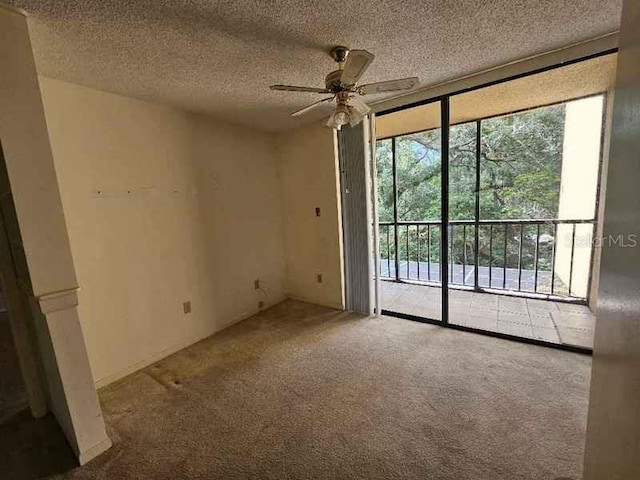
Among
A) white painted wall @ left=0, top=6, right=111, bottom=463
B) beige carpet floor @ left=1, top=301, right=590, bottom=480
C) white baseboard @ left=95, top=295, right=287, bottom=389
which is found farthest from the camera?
white baseboard @ left=95, top=295, right=287, bottom=389

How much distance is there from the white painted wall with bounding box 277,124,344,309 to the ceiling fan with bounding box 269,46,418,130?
4.35 ft

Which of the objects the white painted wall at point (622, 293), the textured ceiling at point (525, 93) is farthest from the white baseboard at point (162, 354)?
the textured ceiling at point (525, 93)

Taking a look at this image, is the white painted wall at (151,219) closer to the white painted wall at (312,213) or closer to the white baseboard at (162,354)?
the white baseboard at (162,354)

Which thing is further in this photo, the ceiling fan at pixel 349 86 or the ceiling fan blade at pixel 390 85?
the ceiling fan blade at pixel 390 85

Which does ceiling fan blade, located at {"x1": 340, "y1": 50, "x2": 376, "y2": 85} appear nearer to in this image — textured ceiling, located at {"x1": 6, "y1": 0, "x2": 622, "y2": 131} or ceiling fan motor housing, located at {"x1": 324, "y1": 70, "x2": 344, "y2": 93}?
ceiling fan motor housing, located at {"x1": 324, "y1": 70, "x2": 344, "y2": 93}

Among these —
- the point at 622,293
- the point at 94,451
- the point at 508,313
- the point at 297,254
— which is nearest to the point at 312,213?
the point at 297,254

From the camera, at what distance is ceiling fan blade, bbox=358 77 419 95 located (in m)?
1.56

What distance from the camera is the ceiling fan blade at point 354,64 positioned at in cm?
129

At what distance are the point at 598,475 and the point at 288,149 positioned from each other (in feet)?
11.4

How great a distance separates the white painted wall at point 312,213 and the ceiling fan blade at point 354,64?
1634 mm

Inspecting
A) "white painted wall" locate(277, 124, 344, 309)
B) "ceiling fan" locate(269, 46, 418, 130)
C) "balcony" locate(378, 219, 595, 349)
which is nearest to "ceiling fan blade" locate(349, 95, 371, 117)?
"ceiling fan" locate(269, 46, 418, 130)

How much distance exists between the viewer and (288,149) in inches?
139

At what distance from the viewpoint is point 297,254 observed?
3.73 m

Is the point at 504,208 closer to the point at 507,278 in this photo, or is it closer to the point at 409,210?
the point at 507,278
